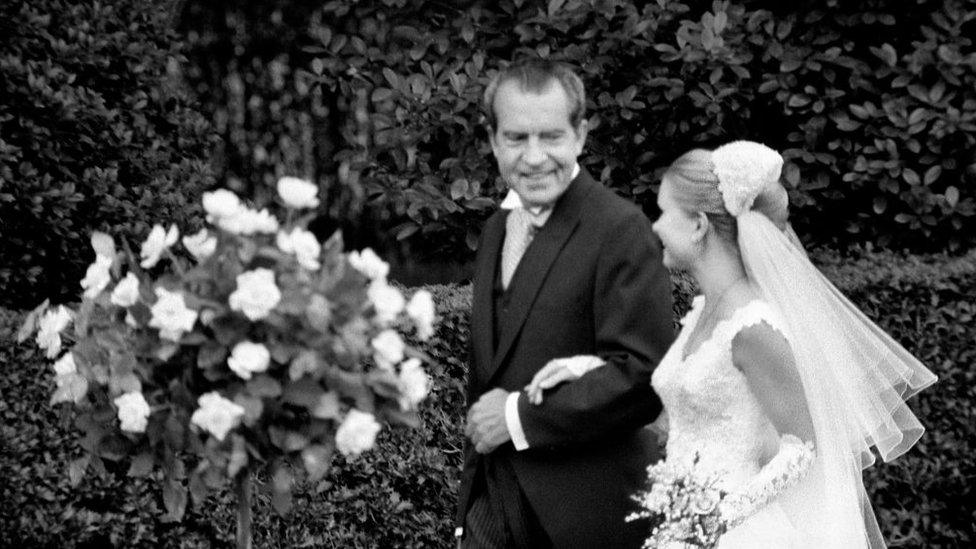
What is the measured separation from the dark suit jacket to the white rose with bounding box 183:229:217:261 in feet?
2.93

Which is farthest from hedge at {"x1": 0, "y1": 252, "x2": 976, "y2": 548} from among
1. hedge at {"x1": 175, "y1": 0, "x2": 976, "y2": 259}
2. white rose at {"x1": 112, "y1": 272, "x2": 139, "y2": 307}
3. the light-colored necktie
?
white rose at {"x1": 112, "y1": 272, "x2": 139, "y2": 307}

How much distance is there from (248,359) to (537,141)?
1.08 meters

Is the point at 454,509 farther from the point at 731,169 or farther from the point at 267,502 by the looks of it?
the point at 731,169

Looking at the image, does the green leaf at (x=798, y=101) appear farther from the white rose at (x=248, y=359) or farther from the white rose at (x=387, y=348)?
the white rose at (x=248, y=359)

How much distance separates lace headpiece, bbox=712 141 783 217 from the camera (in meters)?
3.38

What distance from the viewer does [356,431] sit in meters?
2.48

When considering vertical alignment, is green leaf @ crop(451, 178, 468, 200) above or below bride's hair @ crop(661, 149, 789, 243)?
below

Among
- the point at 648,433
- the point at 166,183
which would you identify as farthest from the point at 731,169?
the point at 166,183

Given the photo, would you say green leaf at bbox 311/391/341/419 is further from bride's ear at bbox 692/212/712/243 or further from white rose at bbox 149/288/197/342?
bride's ear at bbox 692/212/712/243

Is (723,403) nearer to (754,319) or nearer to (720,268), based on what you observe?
(754,319)

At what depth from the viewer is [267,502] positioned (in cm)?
473

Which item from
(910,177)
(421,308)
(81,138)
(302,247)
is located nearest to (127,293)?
(302,247)

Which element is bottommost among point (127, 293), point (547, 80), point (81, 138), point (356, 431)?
point (81, 138)

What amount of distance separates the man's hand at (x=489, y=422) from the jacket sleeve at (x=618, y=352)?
6cm
